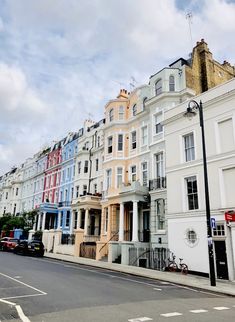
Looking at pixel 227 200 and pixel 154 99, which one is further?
pixel 154 99

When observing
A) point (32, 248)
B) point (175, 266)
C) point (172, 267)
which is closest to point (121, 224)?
point (172, 267)

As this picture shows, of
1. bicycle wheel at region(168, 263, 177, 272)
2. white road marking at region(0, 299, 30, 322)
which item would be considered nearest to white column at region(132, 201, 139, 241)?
bicycle wheel at region(168, 263, 177, 272)

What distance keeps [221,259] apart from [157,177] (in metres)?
9.23

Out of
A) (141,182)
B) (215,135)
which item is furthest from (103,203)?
(215,135)

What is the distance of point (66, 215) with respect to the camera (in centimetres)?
4012

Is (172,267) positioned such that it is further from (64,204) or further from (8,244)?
(64,204)

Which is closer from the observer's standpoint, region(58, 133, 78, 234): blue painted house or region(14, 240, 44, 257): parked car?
region(14, 240, 44, 257): parked car

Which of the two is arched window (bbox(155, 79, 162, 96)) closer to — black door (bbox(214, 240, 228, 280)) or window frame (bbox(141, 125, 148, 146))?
window frame (bbox(141, 125, 148, 146))

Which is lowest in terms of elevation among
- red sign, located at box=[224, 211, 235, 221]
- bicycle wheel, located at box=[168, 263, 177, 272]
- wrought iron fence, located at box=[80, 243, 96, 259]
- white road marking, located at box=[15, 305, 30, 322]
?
white road marking, located at box=[15, 305, 30, 322]

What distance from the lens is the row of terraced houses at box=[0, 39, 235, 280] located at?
16938mm

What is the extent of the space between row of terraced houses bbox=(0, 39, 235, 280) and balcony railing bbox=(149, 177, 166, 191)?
8 cm

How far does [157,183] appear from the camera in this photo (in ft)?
76.3

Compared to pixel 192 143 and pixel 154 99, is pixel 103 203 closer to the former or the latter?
pixel 154 99

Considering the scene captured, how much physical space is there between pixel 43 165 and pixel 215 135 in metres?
38.8
